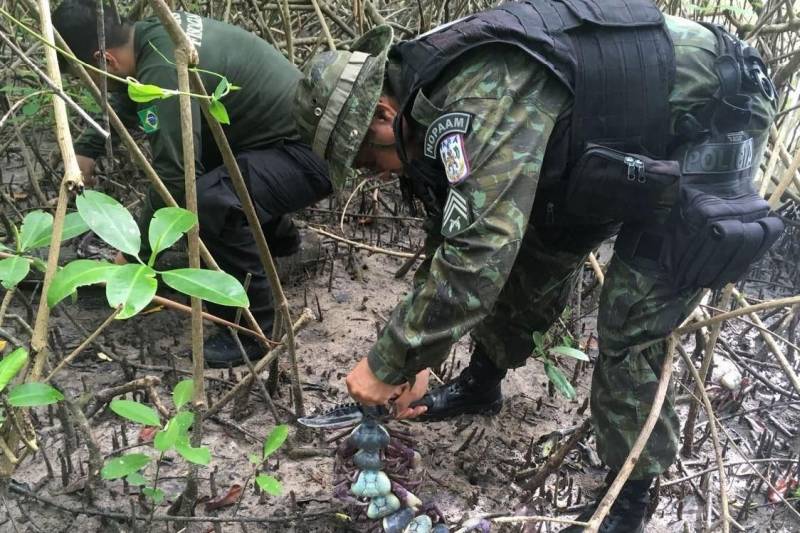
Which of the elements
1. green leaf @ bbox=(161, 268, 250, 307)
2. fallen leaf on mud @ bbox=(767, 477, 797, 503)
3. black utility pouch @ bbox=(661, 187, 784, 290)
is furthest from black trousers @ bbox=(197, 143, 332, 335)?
fallen leaf on mud @ bbox=(767, 477, 797, 503)

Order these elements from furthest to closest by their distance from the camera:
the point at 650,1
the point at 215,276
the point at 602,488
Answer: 1. the point at 602,488
2. the point at 650,1
3. the point at 215,276

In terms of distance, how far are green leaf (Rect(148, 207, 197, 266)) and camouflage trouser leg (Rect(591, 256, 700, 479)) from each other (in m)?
1.48

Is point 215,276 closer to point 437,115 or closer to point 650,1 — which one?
point 437,115

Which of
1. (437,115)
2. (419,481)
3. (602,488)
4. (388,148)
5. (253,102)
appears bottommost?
(602,488)

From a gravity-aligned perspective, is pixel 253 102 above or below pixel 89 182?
above

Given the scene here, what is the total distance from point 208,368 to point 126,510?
0.93 meters

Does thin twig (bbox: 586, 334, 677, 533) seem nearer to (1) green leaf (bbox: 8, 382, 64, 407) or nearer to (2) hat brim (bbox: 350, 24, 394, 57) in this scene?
(1) green leaf (bbox: 8, 382, 64, 407)

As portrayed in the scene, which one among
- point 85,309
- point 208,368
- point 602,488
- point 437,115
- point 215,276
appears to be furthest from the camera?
point 85,309

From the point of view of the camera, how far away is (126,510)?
7.09 ft

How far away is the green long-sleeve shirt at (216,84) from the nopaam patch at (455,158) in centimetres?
141

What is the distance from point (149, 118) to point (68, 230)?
1753mm

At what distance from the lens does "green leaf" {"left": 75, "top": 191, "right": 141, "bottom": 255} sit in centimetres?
109

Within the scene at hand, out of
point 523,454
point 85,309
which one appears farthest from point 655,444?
point 85,309

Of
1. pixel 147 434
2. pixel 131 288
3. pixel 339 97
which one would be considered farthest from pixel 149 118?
pixel 131 288
